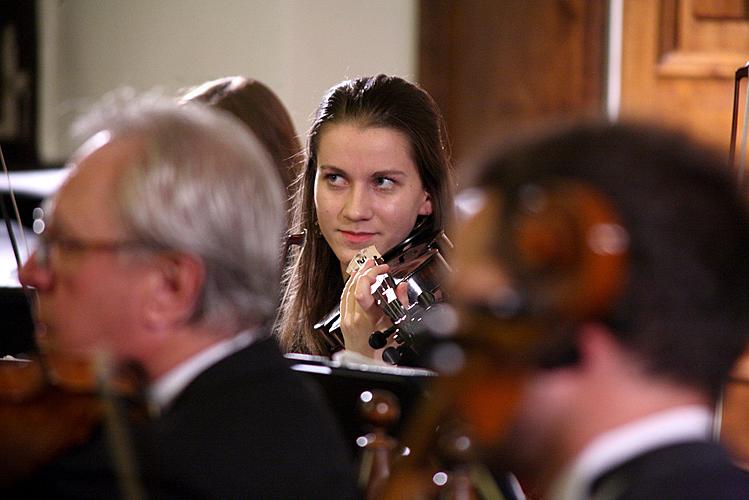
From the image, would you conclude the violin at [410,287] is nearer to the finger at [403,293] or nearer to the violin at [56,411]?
the finger at [403,293]

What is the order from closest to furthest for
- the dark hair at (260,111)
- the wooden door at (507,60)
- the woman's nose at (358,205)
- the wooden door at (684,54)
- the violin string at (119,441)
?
the violin string at (119,441), the woman's nose at (358,205), the dark hair at (260,111), the wooden door at (684,54), the wooden door at (507,60)

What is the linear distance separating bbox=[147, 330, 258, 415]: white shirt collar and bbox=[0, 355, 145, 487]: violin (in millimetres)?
40

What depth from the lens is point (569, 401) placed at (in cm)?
74

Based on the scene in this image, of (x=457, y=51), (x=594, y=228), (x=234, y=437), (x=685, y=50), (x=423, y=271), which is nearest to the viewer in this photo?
(x=594, y=228)

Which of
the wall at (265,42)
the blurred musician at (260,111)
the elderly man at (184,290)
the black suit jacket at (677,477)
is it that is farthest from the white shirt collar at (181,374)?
the wall at (265,42)

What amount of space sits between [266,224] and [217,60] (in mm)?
2303

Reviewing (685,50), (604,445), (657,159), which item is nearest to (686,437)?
(604,445)

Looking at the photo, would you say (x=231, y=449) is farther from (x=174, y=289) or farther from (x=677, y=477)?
(x=677, y=477)

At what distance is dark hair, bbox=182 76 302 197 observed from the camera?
234 centimetres

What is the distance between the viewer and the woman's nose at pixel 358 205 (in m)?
2.01

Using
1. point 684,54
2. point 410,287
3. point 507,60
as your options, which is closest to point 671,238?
point 410,287

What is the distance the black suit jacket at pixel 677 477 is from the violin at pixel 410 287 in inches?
41.5

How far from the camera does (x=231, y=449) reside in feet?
3.23

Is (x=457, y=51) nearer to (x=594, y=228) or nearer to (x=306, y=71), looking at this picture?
(x=306, y=71)
